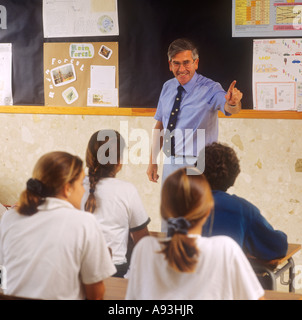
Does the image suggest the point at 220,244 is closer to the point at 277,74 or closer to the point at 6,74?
the point at 277,74

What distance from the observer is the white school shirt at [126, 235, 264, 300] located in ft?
4.55

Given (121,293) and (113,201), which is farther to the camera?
(113,201)

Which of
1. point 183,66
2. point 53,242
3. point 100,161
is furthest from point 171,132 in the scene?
point 53,242

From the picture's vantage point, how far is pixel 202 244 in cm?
139

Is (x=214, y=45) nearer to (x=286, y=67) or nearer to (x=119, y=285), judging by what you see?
(x=286, y=67)

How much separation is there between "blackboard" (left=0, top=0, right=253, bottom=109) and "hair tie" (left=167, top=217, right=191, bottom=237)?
1.34 m

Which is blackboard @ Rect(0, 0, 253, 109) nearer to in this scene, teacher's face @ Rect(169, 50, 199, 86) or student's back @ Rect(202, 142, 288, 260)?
teacher's face @ Rect(169, 50, 199, 86)

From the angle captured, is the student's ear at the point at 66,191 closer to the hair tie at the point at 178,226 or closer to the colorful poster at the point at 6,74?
the hair tie at the point at 178,226

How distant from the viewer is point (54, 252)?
1.57m

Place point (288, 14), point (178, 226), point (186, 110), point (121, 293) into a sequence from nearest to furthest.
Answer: point (178, 226) < point (121, 293) < point (186, 110) < point (288, 14)

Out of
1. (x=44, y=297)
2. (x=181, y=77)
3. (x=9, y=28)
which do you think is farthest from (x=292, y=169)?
(x=9, y=28)

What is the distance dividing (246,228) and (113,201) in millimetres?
589

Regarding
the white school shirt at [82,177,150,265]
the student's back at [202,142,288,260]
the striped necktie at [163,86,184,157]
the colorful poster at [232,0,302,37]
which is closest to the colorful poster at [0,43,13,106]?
the striped necktie at [163,86,184,157]

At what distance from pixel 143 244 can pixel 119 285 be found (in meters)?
0.44
